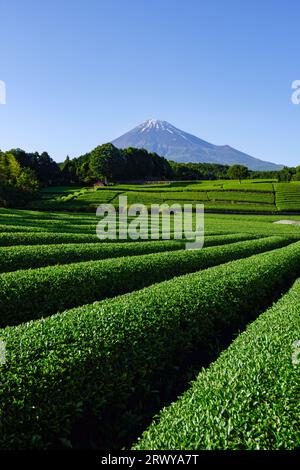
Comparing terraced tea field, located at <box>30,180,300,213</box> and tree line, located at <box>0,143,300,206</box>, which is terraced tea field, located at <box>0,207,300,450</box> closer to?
terraced tea field, located at <box>30,180,300,213</box>

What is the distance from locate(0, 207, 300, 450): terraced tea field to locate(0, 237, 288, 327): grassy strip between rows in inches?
1.7

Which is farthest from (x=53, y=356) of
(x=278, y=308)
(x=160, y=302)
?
(x=278, y=308)

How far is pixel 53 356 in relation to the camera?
734 cm

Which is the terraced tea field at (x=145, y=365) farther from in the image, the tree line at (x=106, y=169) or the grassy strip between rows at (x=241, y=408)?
the tree line at (x=106, y=169)

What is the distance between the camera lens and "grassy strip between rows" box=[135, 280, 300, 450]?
543cm

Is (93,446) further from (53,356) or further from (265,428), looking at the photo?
(265,428)

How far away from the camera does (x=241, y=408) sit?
6082mm

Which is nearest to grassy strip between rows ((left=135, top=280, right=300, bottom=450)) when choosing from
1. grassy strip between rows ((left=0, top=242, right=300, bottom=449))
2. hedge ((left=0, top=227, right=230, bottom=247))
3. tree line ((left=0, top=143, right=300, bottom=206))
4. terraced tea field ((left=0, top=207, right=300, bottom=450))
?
terraced tea field ((left=0, top=207, right=300, bottom=450))

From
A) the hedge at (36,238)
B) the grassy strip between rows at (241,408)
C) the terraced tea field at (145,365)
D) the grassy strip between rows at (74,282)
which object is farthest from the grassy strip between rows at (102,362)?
the hedge at (36,238)

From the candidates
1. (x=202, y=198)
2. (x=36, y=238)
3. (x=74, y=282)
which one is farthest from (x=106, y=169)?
(x=74, y=282)

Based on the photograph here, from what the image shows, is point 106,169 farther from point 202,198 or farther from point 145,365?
point 145,365

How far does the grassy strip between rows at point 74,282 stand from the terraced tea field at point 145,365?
4 cm
